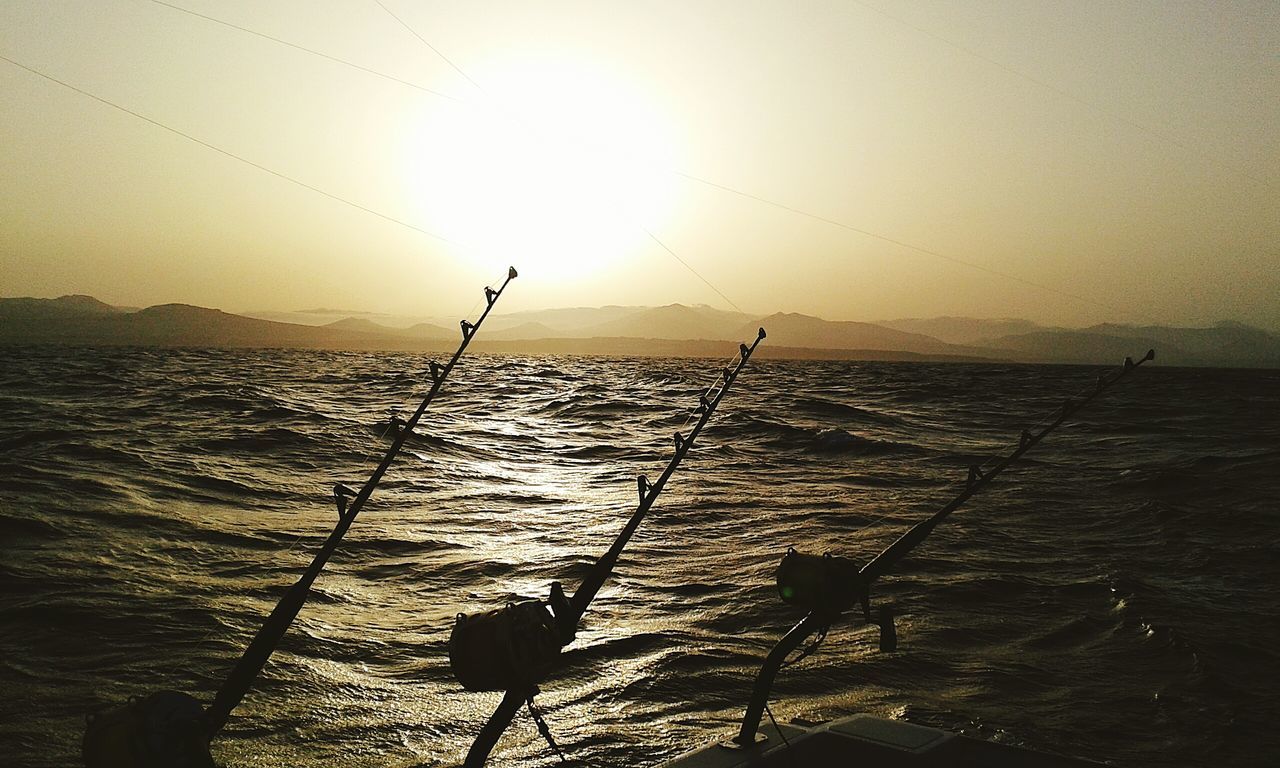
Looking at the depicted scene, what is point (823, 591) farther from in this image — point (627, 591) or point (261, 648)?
point (627, 591)

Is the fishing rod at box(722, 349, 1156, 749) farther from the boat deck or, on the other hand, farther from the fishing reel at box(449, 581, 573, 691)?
the fishing reel at box(449, 581, 573, 691)

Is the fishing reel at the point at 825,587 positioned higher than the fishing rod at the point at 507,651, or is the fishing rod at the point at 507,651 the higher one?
the fishing reel at the point at 825,587

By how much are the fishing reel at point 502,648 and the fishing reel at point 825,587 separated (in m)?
1.21

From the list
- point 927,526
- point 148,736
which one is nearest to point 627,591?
point 927,526

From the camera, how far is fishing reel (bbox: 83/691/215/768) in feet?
8.98

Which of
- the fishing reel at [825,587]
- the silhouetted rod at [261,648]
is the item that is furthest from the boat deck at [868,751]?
the silhouetted rod at [261,648]

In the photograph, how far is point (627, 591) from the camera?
10914 mm

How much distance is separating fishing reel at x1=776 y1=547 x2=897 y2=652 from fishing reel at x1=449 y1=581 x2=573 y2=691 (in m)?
1.21

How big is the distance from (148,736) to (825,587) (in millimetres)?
2775

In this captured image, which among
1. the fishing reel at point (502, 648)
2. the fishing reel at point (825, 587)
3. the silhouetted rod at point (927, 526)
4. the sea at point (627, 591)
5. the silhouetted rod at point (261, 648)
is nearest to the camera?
the fishing reel at point (502, 648)

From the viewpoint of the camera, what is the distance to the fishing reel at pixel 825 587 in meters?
3.90

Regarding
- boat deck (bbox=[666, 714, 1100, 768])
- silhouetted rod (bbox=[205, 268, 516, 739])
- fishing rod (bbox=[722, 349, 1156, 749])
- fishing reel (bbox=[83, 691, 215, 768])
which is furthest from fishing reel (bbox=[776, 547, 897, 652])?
fishing reel (bbox=[83, 691, 215, 768])

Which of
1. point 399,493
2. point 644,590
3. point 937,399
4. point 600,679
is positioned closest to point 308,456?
point 399,493

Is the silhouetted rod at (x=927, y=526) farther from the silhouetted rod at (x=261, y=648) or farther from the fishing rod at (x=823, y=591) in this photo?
the silhouetted rod at (x=261, y=648)
